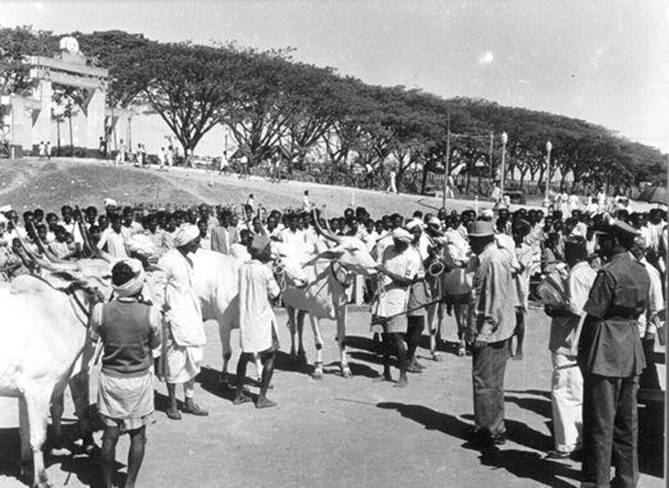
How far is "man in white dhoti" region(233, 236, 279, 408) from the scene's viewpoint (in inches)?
324

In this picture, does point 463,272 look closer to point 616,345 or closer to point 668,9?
point 616,345

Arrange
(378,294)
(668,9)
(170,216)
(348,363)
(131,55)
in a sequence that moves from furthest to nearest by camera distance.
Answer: (131,55) → (170,216) → (348,363) → (378,294) → (668,9)

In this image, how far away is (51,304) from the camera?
6.43 metres

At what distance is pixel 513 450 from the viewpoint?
7203 mm

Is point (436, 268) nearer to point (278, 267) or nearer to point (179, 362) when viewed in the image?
point (278, 267)

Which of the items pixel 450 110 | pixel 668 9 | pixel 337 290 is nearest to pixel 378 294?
pixel 337 290

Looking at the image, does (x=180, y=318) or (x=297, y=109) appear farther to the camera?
(x=297, y=109)

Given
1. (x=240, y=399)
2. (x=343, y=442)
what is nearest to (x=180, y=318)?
(x=240, y=399)

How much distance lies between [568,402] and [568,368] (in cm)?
32

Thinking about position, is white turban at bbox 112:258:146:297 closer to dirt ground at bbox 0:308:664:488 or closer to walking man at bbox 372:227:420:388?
dirt ground at bbox 0:308:664:488

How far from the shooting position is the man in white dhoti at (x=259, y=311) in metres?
8.23

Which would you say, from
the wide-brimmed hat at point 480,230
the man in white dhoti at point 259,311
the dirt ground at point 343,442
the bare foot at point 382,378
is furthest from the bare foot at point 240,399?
the wide-brimmed hat at point 480,230

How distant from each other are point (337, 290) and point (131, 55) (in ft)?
131

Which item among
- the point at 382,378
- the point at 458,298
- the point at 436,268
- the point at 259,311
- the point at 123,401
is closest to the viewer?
the point at 123,401
